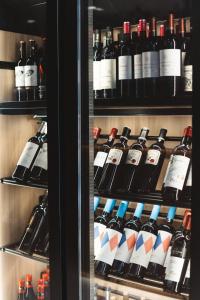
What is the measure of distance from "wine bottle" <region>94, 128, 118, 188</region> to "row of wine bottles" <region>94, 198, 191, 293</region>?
0.40ft

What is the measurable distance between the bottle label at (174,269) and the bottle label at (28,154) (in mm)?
865

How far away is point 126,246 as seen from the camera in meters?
1.83

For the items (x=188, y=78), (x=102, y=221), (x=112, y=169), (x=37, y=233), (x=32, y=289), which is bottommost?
(x=32, y=289)

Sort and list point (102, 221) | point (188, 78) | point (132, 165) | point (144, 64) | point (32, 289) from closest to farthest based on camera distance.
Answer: point (188, 78) → point (144, 64) → point (132, 165) → point (102, 221) → point (32, 289)

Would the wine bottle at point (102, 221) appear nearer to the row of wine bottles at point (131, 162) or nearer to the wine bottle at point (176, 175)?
the row of wine bottles at point (131, 162)

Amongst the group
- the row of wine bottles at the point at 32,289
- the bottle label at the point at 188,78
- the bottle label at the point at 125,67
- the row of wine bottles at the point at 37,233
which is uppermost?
the bottle label at the point at 125,67

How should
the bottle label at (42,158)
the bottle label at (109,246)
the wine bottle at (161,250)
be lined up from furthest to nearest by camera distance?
1. the bottle label at (42,158)
2. the bottle label at (109,246)
3. the wine bottle at (161,250)

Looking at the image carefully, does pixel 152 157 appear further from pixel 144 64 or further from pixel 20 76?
pixel 20 76

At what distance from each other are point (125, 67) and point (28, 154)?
2.31 ft

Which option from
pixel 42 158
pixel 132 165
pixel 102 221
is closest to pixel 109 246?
pixel 102 221

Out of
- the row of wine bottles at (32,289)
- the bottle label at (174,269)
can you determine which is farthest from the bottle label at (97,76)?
the row of wine bottles at (32,289)

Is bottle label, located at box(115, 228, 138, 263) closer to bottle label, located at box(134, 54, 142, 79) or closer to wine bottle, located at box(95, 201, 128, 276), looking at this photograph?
wine bottle, located at box(95, 201, 128, 276)

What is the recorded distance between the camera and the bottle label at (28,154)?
7.14 ft

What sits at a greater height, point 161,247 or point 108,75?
point 108,75
